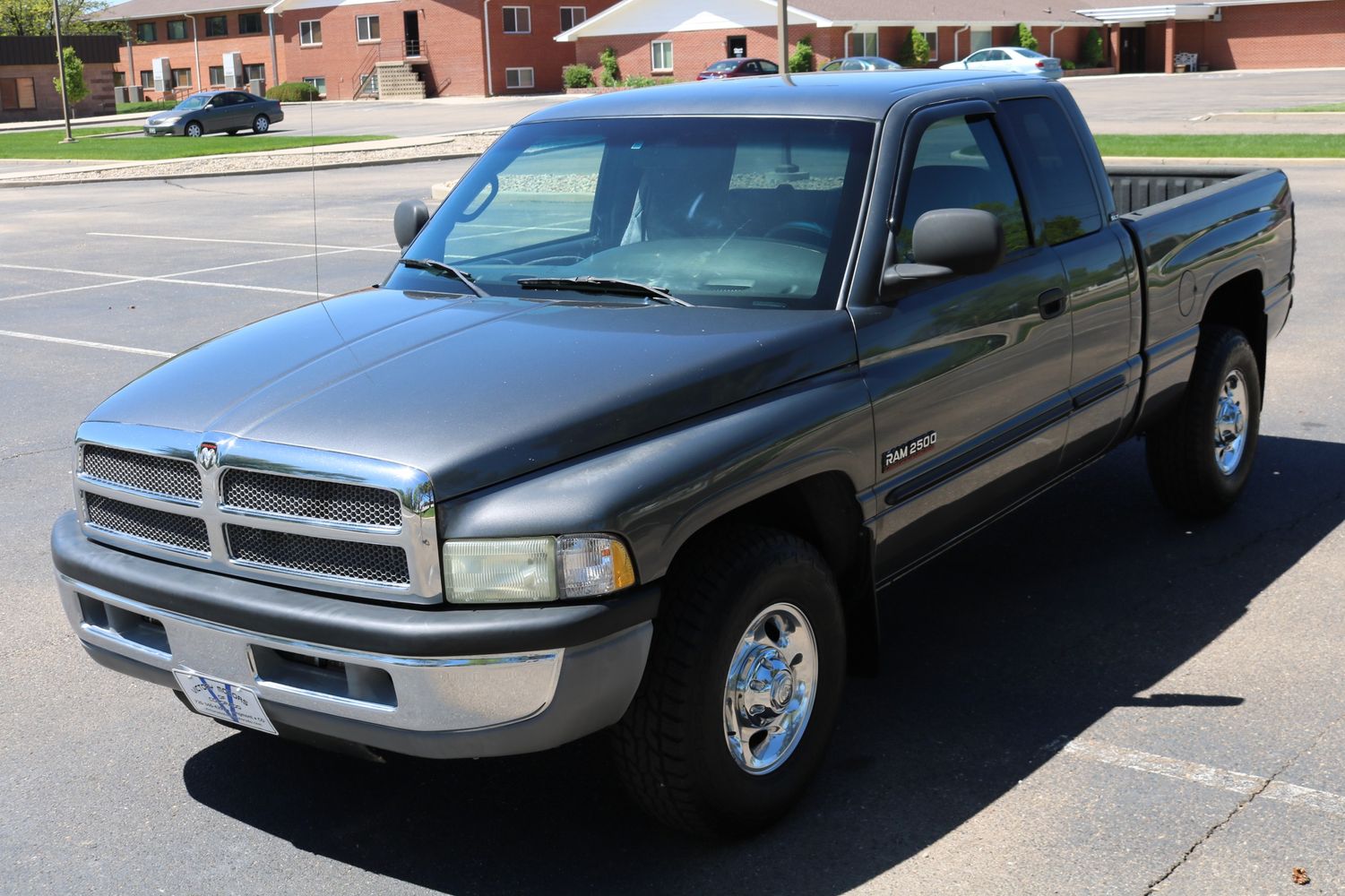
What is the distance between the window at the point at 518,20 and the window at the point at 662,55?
731 centimetres

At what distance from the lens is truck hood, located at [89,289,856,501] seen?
3471 mm

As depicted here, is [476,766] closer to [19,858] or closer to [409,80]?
[19,858]

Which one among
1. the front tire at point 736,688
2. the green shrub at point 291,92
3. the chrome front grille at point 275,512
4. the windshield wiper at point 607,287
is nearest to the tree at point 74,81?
the green shrub at point 291,92

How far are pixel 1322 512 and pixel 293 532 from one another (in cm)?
496

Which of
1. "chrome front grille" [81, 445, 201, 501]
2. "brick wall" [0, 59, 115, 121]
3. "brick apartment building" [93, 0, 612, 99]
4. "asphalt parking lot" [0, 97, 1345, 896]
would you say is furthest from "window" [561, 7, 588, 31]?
"chrome front grille" [81, 445, 201, 501]

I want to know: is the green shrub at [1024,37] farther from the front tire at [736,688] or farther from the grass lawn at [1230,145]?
the front tire at [736,688]

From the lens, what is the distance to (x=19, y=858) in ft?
13.0

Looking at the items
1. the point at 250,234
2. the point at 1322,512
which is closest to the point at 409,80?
the point at 250,234

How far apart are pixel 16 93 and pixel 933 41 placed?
41.1 m

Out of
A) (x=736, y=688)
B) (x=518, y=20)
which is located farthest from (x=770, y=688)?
(x=518, y=20)

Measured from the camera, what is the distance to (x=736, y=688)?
3.77m

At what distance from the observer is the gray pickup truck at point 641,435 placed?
3391mm

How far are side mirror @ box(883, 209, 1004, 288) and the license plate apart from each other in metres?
2.10

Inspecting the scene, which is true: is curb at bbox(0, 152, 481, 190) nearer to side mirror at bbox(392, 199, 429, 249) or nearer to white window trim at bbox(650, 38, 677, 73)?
side mirror at bbox(392, 199, 429, 249)
